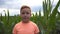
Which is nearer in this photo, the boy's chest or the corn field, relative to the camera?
the boy's chest

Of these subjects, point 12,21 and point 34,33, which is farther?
point 12,21

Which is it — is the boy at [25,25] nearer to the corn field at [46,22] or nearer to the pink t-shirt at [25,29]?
the pink t-shirt at [25,29]

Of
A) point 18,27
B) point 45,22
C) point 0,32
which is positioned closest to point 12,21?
point 0,32

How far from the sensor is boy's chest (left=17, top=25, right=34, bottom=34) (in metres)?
2.16

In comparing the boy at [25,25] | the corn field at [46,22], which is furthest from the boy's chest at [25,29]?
the corn field at [46,22]

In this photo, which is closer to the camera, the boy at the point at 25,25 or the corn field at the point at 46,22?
the boy at the point at 25,25

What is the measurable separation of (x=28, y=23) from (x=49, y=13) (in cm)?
41

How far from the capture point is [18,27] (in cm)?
219

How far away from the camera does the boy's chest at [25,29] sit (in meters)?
2.16

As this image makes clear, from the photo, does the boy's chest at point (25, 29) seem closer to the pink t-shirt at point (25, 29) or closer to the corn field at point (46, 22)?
the pink t-shirt at point (25, 29)

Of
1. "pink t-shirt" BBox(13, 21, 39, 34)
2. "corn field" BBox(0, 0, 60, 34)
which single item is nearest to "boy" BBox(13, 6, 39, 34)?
"pink t-shirt" BBox(13, 21, 39, 34)

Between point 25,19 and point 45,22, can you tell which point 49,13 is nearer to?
point 45,22

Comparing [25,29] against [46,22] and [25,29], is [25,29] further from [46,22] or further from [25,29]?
[46,22]

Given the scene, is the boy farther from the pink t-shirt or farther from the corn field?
the corn field
